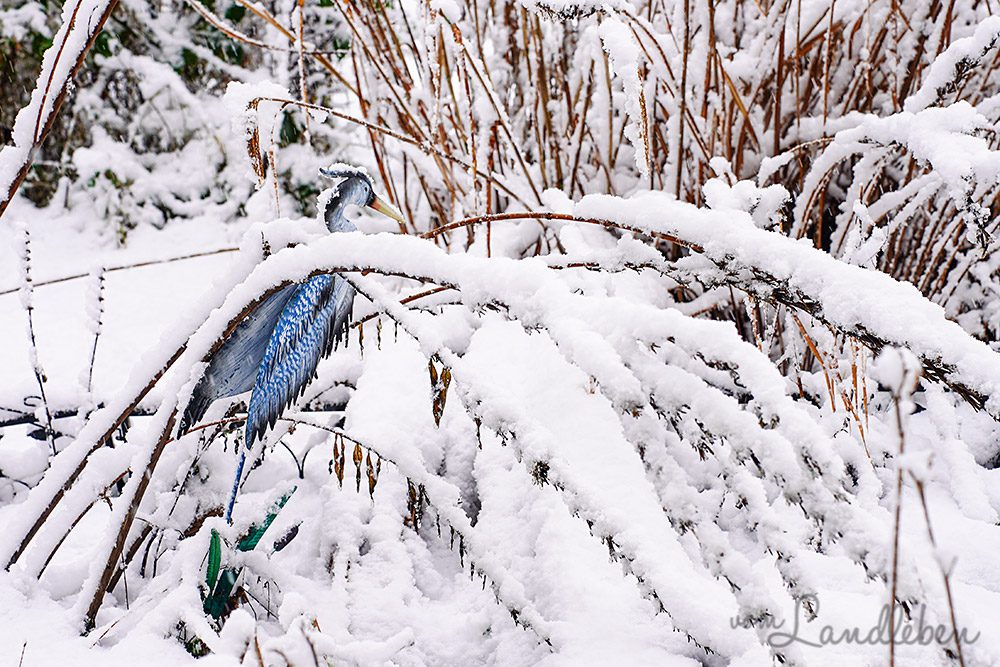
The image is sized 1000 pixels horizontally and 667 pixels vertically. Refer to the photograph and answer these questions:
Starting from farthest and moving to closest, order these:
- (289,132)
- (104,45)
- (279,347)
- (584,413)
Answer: (289,132) < (104,45) < (584,413) < (279,347)

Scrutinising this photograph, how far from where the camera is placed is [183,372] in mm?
568

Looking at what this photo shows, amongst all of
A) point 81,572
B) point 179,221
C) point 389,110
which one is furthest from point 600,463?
point 179,221

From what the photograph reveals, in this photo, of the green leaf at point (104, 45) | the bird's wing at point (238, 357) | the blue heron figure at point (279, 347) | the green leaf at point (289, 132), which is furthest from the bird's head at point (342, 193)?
the green leaf at point (104, 45)

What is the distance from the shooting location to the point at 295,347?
1.89ft

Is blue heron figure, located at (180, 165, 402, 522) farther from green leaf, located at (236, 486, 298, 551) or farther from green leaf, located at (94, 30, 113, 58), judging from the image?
green leaf, located at (94, 30, 113, 58)

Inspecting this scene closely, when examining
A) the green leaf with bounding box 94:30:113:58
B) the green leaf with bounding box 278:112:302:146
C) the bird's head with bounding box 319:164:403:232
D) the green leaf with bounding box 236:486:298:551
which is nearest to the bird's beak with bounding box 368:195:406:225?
the bird's head with bounding box 319:164:403:232

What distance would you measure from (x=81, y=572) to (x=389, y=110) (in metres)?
1.20

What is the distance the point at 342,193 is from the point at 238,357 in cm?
17

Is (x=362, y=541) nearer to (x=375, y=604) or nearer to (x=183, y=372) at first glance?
(x=375, y=604)

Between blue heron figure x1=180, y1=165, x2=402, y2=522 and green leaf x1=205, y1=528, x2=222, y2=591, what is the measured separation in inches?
0.8

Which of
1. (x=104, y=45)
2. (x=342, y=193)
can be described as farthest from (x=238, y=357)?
(x=104, y=45)

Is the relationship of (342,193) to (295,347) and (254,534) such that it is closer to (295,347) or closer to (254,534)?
(295,347)

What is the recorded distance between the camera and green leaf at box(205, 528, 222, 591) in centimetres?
61

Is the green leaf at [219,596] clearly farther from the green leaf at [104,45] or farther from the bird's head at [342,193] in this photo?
the green leaf at [104,45]
